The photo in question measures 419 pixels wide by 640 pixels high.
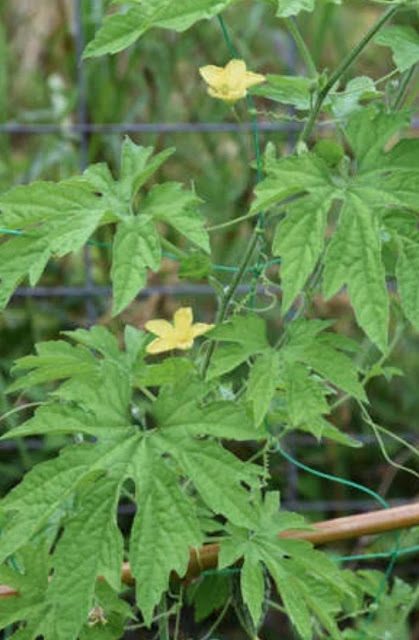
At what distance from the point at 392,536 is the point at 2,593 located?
71.2 inches

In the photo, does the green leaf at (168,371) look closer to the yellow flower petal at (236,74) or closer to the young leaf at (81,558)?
the young leaf at (81,558)

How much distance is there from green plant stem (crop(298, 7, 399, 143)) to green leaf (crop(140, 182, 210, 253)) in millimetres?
154

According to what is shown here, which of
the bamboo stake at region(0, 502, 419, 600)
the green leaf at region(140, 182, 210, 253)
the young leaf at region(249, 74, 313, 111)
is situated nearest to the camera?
the green leaf at region(140, 182, 210, 253)

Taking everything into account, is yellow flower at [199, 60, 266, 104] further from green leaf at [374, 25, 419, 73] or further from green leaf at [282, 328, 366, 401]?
green leaf at [282, 328, 366, 401]

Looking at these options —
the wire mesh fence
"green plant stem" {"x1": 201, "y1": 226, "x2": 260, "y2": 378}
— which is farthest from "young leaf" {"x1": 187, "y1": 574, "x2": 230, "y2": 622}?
the wire mesh fence

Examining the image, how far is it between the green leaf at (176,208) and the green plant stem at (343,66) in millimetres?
154

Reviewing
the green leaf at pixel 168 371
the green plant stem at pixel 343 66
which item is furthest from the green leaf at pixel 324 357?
the green plant stem at pixel 343 66

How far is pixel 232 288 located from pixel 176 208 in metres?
0.17

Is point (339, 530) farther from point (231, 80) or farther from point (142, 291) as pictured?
point (142, 291)

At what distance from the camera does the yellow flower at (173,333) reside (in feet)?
5.22

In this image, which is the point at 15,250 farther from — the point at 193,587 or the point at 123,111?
the point at 123,111

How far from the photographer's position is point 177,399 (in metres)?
1.45

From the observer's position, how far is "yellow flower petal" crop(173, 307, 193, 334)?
1.61m

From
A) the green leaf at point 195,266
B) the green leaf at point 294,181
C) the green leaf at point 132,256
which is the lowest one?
the green leaf at point 195,266
